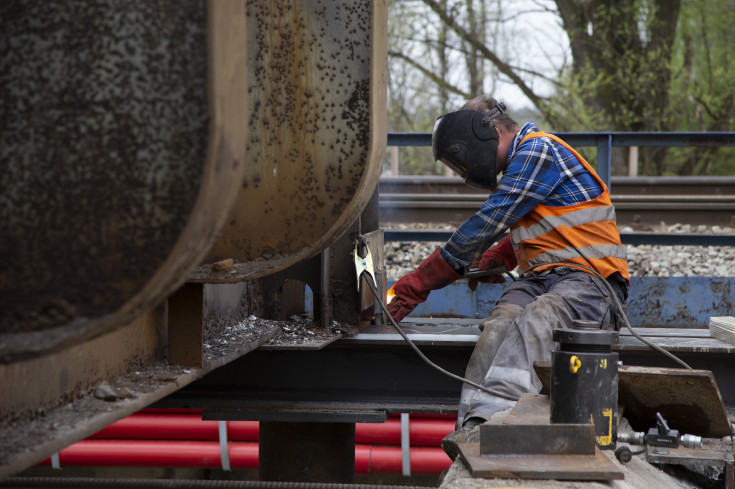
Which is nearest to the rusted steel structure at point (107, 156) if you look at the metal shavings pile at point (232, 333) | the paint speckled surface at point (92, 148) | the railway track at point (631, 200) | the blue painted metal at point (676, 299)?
the paint speckled surface at point (92, 148)

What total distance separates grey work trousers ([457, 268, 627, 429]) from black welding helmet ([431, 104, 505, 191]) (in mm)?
648

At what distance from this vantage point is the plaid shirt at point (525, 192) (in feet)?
11.7

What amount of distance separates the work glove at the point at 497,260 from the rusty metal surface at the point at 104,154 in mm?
2903

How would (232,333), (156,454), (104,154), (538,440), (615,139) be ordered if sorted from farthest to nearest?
(615,139)
(156,454)
(232,333)
(538,440)
(104,154)

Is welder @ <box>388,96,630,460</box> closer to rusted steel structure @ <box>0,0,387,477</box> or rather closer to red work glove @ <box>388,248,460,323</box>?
red work glove @ <box>388,248,460,323</box>

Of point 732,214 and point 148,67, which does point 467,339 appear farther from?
point 732,214

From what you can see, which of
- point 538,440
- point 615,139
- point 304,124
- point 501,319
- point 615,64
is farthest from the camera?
point 615,64

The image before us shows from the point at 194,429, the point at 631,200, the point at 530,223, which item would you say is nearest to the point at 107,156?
the point at 530,223

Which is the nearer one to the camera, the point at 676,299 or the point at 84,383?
the point at 84,383

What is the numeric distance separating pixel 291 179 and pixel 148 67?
1.20 metres

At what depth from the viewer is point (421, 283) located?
376cm

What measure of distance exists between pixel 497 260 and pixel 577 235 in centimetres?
62

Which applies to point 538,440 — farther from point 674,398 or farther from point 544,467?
point 674,398

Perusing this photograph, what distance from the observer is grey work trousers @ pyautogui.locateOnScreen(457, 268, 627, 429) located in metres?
3.04
